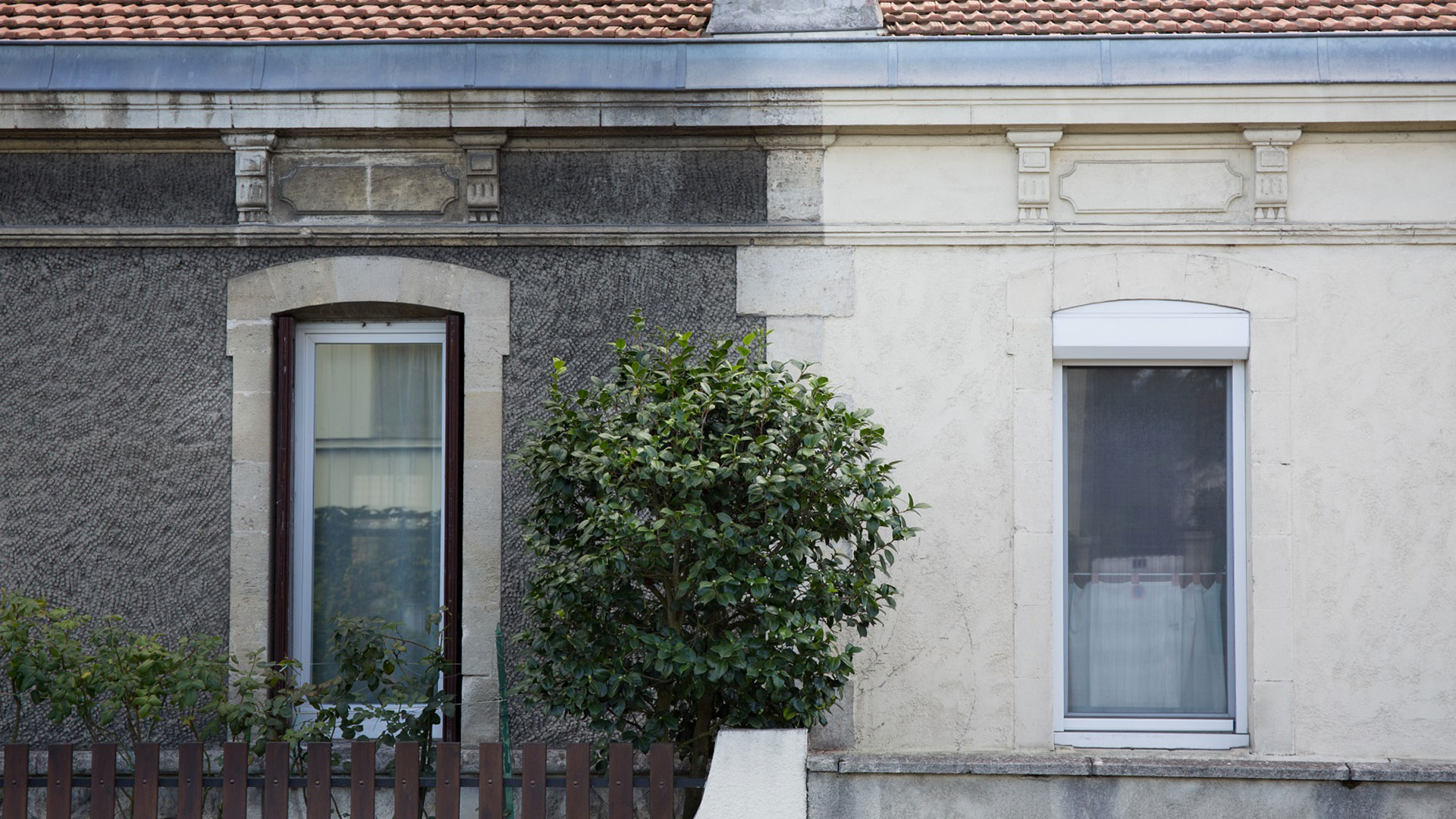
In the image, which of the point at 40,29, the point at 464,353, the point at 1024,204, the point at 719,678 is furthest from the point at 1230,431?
the point at 40,29

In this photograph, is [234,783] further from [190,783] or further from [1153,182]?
[1153,182]

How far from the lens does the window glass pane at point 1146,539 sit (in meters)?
6.48

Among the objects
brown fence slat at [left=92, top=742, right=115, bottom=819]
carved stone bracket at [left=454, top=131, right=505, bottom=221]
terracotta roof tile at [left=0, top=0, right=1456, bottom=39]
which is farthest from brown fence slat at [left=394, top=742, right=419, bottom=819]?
terracotta roof tile at [left=0, top=0, right=1456, bottom=39]

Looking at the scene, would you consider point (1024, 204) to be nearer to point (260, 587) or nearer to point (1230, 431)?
point (1230, 431)

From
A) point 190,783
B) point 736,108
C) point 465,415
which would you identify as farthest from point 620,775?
point 736,108

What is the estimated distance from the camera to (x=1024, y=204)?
632 cm

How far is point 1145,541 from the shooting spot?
6523 millimetres

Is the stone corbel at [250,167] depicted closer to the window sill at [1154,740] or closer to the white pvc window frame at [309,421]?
the white pvc window frame at [309,421]

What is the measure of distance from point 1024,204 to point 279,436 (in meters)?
3.86

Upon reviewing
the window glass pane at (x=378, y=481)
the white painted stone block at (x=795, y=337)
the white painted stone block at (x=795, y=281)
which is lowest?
the window glass pane at (x=378, y=481)

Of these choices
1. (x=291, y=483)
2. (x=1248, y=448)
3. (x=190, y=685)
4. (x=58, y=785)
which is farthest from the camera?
(x=291, y=483)

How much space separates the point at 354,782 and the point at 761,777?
4.78ft

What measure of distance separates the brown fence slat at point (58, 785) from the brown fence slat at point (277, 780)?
720 mm

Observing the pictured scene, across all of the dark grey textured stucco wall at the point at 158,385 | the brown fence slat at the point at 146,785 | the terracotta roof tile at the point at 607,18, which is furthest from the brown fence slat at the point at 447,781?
the terracotta roof tile at the point at 607,18
